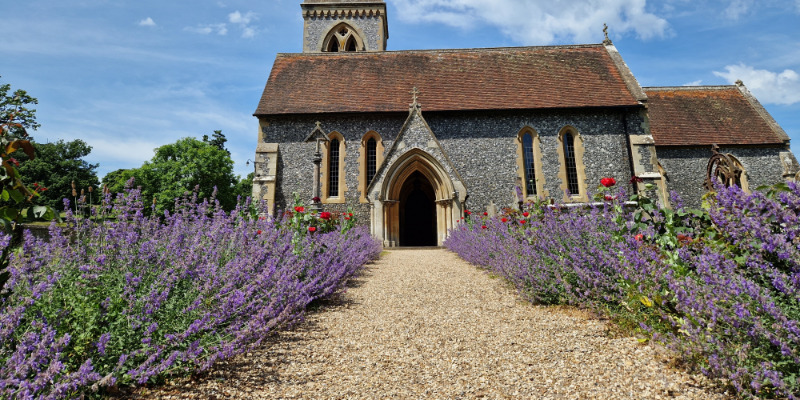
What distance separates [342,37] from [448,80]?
455 inches

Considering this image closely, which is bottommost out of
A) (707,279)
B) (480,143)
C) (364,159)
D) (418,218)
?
(707,279)

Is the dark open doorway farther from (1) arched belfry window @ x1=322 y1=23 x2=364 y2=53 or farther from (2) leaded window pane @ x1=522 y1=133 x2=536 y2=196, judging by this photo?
(1) arched belfry window @ x1=322 y1=23 x2=364 y2=53

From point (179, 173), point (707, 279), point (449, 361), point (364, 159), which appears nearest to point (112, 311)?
point (449, 361)

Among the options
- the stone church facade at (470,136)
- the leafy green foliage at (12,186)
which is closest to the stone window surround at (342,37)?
the stone church facade at (470,136)

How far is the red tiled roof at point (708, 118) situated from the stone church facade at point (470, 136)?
109 millimetres

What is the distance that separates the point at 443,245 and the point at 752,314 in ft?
39.6

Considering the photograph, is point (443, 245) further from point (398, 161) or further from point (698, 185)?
point (698, 185)

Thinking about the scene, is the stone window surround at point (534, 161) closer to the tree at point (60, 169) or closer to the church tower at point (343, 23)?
the church tower at point (343, 23)

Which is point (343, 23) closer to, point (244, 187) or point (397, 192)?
point (397, 192)

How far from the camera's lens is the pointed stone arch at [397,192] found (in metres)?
14.1

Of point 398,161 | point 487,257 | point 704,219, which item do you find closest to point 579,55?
point 398,161

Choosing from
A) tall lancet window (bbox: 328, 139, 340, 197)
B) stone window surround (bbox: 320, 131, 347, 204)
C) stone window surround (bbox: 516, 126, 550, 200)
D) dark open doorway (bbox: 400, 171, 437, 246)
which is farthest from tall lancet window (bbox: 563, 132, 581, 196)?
tall lancet window (bbox: 328, 139, 340, 197)

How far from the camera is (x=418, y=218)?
19.4 meters

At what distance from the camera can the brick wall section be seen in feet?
50.6
